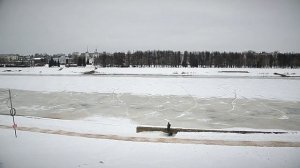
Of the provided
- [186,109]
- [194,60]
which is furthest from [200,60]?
[186,109]

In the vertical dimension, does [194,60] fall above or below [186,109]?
above

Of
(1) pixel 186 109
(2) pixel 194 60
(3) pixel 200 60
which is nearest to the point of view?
(1) pixel 186 109

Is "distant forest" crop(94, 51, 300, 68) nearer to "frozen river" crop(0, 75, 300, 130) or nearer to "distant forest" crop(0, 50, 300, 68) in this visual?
"distant forest" crop(0, 50, 300, 68)

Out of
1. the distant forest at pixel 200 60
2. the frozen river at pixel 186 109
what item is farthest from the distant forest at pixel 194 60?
the frozen river at pixel 186 109

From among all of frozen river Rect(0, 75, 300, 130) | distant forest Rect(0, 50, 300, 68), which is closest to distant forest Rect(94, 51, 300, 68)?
distant forest Rect(0, 50, 300, 68)

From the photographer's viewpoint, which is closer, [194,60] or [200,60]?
[194,60]

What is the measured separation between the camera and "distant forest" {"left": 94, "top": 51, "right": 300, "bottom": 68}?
13138cm

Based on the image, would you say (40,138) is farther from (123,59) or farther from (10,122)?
(123,59)

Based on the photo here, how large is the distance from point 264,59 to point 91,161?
14564cm

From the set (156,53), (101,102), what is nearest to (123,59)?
(156,53)

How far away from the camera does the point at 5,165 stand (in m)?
8.66

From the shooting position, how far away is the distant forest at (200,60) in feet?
431

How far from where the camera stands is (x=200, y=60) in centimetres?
14988

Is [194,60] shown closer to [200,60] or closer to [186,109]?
[200,60]
